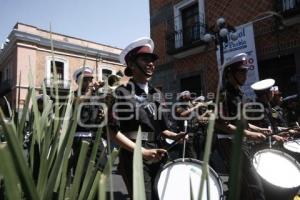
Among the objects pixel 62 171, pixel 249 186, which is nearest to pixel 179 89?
pixel 249 186

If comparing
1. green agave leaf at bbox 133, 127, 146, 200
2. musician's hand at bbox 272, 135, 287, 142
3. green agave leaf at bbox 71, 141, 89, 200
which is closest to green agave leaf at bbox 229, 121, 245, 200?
green agave leaf at bbox 133, 127, 146, 200

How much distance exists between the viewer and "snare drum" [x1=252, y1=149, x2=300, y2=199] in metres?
2.97

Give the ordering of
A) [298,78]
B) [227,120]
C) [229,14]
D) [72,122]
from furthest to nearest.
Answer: [229,14], [298,78], [227,120], [72,122]

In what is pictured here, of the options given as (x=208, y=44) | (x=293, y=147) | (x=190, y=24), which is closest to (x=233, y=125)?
(x=293, y=147)

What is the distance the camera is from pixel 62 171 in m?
0.66

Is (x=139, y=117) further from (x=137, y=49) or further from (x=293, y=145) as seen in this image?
(x=293, y=145)

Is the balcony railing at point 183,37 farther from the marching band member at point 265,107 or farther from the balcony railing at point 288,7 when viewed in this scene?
the marching band member at point 265,107

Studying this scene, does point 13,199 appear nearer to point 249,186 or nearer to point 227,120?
point 249,186

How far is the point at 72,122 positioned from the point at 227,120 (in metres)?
2.72

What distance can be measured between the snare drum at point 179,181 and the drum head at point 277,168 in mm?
950

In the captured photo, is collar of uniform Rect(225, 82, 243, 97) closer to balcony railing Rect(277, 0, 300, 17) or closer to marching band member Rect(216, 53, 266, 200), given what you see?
marching band member Rect(216, 53, 266, 200)

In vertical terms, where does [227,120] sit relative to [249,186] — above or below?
above

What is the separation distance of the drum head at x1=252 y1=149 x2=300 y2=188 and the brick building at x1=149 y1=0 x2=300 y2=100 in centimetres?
742

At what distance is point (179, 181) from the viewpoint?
216 centimetres
